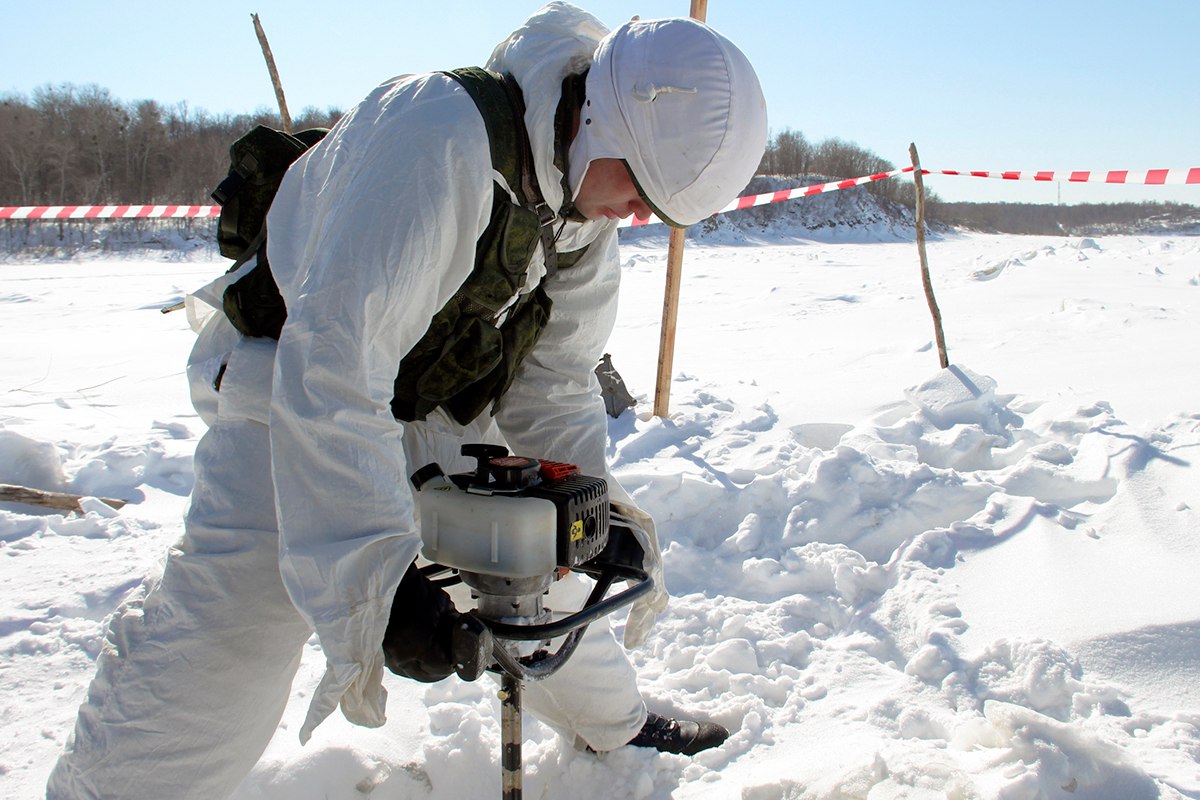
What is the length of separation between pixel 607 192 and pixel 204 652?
1105mm

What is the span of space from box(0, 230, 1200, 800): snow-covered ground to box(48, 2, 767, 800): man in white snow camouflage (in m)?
0.68

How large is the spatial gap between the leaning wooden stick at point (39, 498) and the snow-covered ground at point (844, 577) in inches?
2.0

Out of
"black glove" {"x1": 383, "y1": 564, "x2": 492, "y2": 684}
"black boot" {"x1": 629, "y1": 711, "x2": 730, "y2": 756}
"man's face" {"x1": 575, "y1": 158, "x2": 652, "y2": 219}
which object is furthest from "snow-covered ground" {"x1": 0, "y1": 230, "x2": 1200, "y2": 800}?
"man's face" {"x1": 575, "y1": 158, "x2": 652, "y2": 219}

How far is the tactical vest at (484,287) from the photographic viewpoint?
1447 millimetres

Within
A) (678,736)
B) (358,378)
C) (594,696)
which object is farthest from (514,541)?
(678,736)

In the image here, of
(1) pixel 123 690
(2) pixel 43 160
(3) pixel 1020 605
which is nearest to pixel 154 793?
(1) pixel 123 690

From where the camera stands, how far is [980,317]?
779 cm

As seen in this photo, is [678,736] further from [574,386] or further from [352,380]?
[352,380]

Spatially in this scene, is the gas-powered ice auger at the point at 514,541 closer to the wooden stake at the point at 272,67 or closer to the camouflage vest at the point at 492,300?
the camouflage vest at the point at 492,300

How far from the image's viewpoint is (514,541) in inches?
51.9

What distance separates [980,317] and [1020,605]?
5.66m

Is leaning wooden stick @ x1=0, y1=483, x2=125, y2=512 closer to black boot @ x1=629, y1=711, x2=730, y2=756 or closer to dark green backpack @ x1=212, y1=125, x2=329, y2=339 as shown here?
dark green backpack @ x1=212, y1=125, x2=329, y2=339

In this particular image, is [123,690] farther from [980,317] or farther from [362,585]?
[980,317]

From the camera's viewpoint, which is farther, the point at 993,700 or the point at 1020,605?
the point at 1020,605
